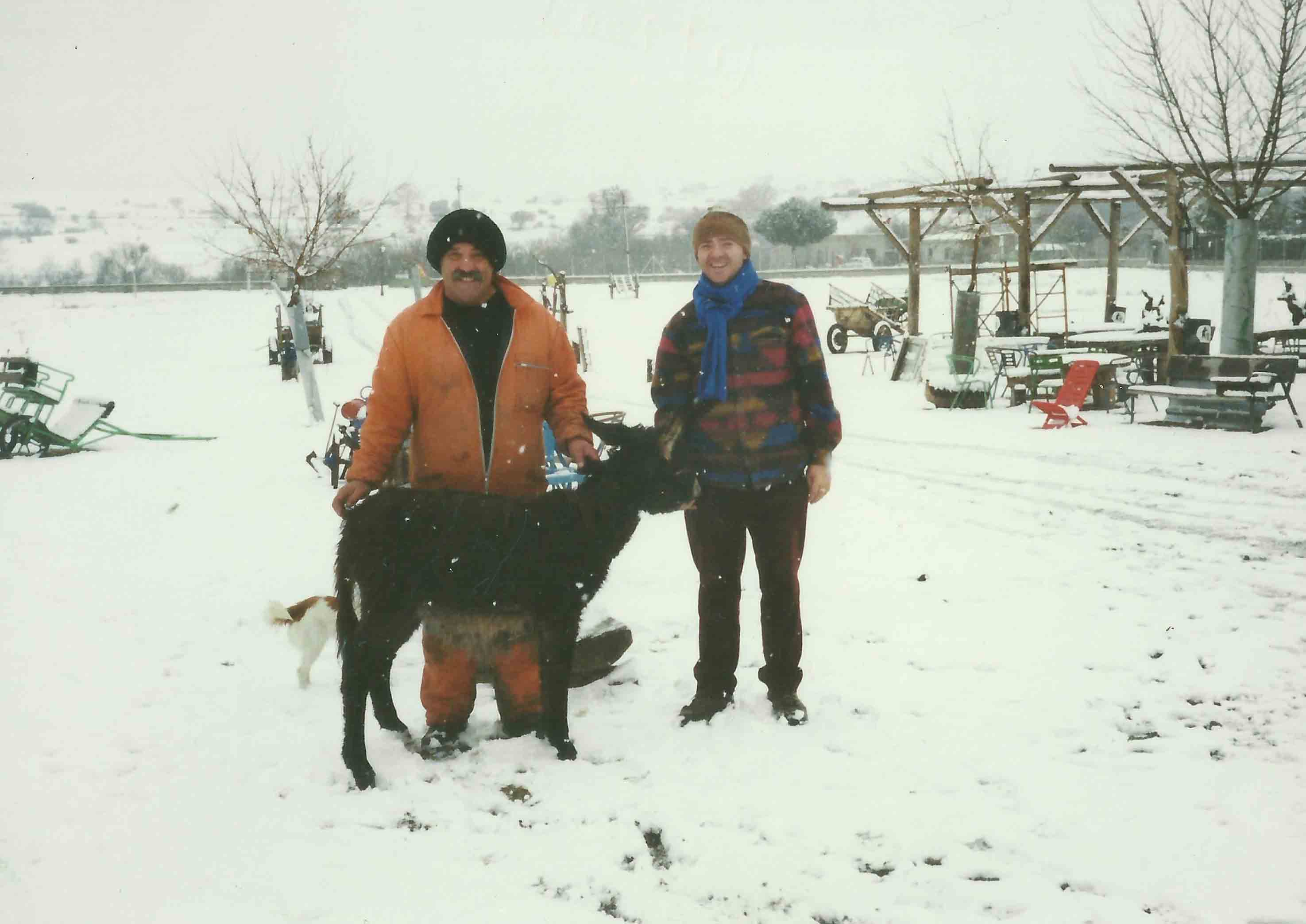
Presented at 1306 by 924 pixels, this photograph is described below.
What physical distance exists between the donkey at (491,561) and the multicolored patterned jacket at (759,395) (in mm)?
219

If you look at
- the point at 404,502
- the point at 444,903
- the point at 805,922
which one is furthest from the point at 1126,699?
the point at 404,502

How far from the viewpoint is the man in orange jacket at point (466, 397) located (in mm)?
3115

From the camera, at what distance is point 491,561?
10.0 feet

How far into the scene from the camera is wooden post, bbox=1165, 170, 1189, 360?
1284cm

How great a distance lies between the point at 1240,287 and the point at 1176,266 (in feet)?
3.13

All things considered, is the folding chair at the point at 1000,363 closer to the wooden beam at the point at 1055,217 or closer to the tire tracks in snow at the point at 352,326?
the wooden beam at the point at 1055,217

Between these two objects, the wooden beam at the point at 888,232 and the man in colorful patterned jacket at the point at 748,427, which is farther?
the wooden beam at the point at 888,232

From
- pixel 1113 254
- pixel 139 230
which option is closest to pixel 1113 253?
pixel 1113 254

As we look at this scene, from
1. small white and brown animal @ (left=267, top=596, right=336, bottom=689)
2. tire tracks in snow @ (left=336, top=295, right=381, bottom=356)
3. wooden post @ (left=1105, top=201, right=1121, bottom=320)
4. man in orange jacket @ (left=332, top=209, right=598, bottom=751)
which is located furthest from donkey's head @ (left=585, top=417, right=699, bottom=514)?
wooden post @ (left=1105, top=201, right=1121, bottom=320)

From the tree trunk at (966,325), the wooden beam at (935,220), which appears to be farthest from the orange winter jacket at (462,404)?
the wooden beam at (935,220)

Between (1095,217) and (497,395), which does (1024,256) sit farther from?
(497,395)

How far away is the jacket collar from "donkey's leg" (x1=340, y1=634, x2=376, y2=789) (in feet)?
4.30

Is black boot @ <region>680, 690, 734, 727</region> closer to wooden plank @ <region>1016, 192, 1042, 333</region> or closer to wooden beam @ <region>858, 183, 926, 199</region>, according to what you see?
wooden beam @ <region>858, 183, 926, 199</region>

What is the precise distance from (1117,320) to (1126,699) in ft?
73.9
